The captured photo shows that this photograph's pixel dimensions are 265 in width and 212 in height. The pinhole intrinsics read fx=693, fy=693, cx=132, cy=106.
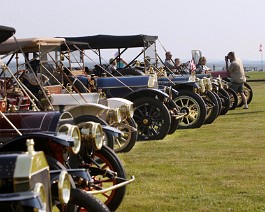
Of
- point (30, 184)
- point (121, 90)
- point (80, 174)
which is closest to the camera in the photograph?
point (30, 184)

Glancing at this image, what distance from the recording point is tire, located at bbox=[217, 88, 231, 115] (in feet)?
50.8

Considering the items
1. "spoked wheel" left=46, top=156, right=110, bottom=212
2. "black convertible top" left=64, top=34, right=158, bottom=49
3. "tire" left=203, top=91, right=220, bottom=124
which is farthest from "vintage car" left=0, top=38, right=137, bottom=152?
"tire" left=203, top=91, right=220, bottom=124

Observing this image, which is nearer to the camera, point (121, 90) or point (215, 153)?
point (215, 153)

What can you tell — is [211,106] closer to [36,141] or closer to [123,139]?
[123,139]

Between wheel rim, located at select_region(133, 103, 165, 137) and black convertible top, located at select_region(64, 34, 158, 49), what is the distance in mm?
3960

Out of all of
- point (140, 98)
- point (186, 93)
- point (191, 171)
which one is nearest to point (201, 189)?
point (191, 171)

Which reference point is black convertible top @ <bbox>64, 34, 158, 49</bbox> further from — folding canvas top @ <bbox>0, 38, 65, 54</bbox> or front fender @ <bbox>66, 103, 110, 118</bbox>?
front fender @ <bbox>66, 103, 110, 118</bbox>

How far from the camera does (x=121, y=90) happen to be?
11.6 meters

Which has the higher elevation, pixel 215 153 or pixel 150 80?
pixel 150 80

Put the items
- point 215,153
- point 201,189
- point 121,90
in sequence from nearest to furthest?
point 201,189 < point 215,153 < point 121,90

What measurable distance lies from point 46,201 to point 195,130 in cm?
851

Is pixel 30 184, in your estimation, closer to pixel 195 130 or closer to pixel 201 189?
pixel 201 189

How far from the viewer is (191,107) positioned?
1252 cm

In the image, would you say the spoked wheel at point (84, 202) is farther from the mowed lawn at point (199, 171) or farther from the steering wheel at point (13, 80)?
the steering wheel at point (13, 80)
